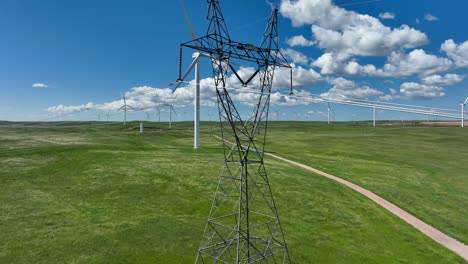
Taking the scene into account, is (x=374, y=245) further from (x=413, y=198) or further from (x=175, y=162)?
(x=175, y=162)

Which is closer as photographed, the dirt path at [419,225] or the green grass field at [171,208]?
the green grass field at [171,208]

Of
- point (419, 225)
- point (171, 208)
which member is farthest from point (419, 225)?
point (171, 208)

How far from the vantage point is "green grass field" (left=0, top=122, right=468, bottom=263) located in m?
28.4

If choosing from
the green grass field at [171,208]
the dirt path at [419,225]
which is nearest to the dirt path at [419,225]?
the dirt path at [419,225]

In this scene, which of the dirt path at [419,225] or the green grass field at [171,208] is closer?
the green grass field at [171,208]

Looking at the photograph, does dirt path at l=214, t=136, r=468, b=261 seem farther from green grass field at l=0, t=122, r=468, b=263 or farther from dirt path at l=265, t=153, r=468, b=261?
green grass field at l=0, t=122, r=468, b=263

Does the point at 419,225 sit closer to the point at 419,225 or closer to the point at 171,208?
the point at 419,225

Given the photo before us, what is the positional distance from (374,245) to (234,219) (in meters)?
13.9

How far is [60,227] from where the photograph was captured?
31.0 m

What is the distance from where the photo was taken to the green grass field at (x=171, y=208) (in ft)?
93.2

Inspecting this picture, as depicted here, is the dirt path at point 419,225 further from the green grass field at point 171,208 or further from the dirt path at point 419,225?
the green grass field at point 171,208

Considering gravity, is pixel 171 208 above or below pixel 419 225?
above

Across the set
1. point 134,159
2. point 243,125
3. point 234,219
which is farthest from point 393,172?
point 243,125

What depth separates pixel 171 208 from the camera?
3750 cm
